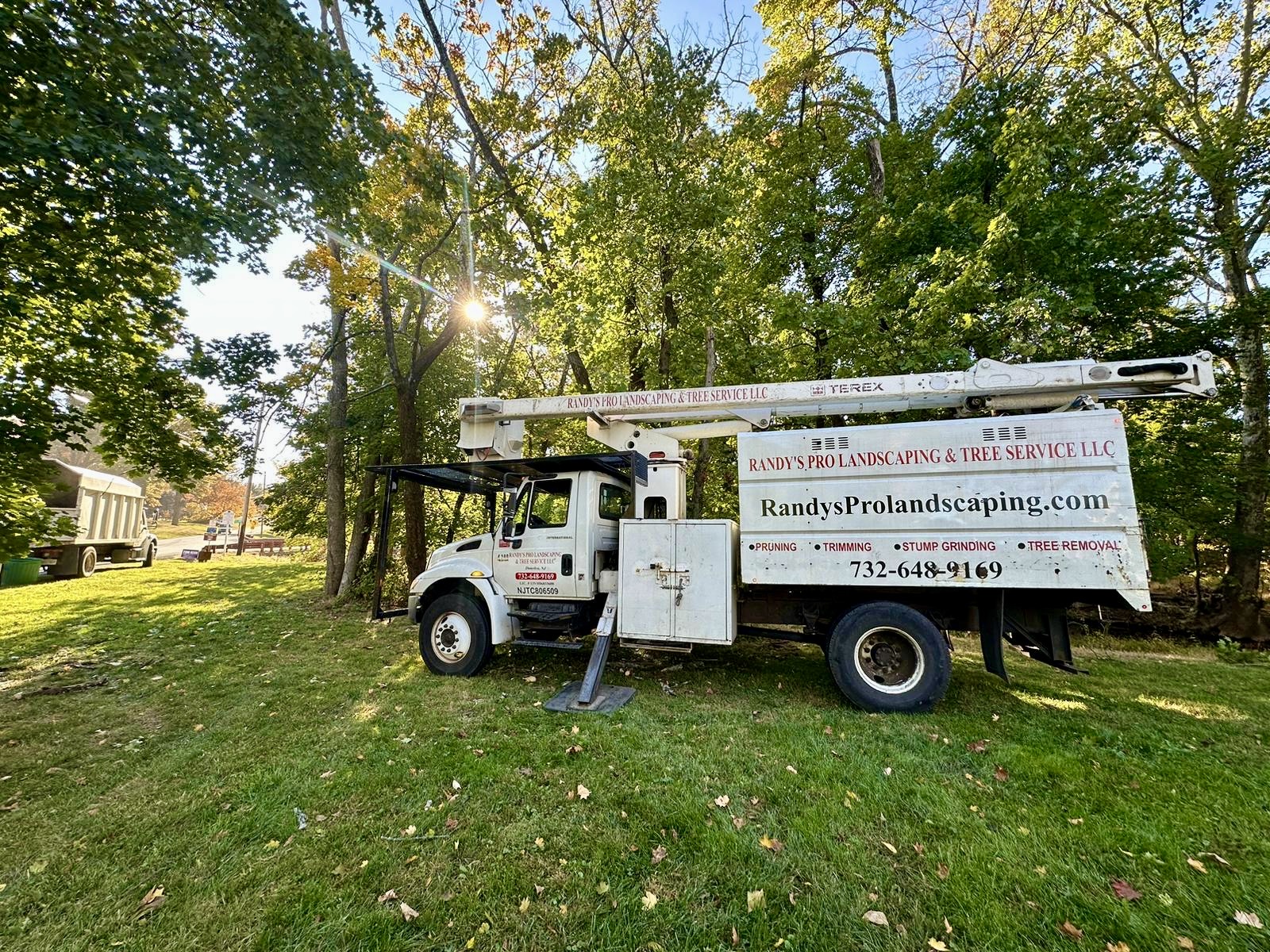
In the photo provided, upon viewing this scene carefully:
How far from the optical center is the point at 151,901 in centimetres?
261

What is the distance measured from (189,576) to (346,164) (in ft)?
54.9

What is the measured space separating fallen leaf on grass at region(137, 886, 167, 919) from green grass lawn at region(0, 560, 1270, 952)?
48mm

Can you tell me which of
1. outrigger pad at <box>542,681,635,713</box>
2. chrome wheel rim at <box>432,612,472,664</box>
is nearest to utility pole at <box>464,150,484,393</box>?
chrome wheel rim at <box>432,612,472,664</box>

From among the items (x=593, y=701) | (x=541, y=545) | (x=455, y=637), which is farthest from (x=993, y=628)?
(x=455, y=637)

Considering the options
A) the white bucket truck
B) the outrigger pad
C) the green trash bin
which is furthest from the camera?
the green trash bin

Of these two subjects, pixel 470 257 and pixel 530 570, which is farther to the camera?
pixel 470 257

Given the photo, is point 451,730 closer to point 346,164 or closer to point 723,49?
point 346,164

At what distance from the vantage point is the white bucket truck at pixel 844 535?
4680 millimetres

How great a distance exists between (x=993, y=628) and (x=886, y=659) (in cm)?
107

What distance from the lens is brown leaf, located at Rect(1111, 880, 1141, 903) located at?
2555 millimetres

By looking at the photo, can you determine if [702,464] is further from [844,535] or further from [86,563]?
[86,563]

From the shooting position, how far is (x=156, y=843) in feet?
10.0

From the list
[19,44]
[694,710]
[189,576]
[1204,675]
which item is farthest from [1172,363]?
[189,576]

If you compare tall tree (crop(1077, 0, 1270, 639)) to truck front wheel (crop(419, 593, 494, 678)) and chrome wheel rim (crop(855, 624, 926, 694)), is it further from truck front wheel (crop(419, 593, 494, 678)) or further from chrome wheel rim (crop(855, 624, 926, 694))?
truck front wheel (crop(419, 593, 494, 678))
